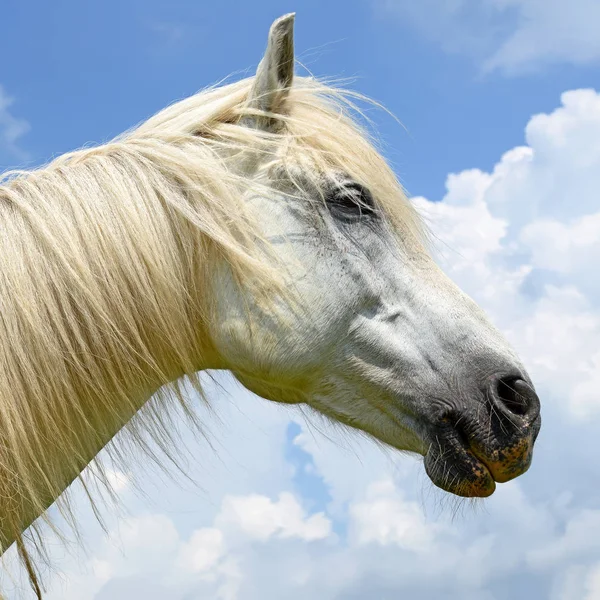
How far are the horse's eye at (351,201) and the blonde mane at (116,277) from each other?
0.17 feet

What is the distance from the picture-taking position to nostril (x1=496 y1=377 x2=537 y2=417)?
9.44ft

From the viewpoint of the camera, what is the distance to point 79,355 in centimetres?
272

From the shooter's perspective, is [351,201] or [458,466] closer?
[458,466]

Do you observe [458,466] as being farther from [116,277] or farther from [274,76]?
[274,76]

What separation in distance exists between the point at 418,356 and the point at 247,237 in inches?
35.2

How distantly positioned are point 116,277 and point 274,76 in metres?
1.14

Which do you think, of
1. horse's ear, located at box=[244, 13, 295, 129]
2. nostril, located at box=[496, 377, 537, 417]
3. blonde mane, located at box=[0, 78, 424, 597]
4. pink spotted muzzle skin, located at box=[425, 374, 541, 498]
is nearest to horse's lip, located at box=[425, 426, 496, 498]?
pink spotted muzzle skin, located at box=[425, 374, 541, 498]

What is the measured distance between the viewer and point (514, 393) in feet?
9.46

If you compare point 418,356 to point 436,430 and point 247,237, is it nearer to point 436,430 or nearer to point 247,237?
point 436,430

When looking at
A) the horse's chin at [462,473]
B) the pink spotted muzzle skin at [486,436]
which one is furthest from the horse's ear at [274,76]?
the horse's chin at [462,473]

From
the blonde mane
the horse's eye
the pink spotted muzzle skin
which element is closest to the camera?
the blonde mane

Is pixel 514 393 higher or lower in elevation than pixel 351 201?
lower

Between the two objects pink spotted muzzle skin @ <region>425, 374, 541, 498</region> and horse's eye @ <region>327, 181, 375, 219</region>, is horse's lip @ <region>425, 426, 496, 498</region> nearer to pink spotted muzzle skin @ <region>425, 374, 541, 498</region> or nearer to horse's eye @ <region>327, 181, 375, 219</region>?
pink spotted muzzle skin @ <region>425, 374, 541, 498</region>

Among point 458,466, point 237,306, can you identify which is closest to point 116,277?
point 237,306
